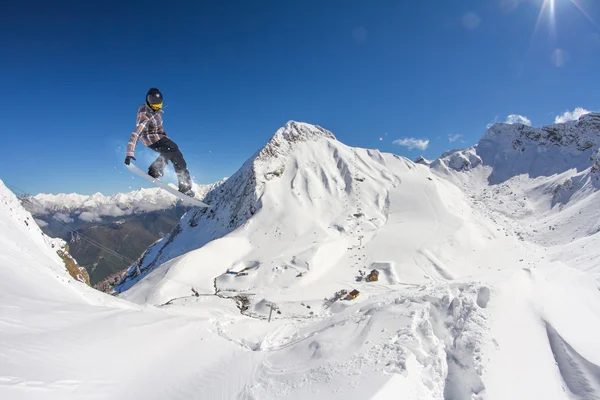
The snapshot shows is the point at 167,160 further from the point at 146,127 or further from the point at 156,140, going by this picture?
the point at 146,127

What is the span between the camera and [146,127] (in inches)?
381

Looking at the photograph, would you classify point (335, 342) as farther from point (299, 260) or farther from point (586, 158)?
point (586, 158)

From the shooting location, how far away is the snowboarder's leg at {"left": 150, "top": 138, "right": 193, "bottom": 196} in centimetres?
1058

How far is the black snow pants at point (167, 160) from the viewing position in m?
10.6

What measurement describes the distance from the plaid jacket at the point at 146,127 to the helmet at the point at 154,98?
0.76m

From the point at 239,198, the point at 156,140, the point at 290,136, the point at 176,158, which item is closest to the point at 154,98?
the point at 156,140

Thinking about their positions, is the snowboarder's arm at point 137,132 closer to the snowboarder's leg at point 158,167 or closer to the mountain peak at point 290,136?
the snowboarder's leg at point 158,167

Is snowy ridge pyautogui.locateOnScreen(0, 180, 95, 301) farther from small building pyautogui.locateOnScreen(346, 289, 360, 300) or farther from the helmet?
small building pyautogui.locateOnScreen(346, 289, 360, 300)

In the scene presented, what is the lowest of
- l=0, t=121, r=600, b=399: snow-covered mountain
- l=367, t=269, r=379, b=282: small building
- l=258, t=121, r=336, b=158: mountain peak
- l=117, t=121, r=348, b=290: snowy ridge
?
l=0, t=121, r=600, b=399: snow-covered mountain

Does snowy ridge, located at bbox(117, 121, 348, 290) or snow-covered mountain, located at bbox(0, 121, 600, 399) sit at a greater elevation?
snowy ridge, located at bbox(117, 121, 348, 290)

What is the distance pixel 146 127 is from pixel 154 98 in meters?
1.65

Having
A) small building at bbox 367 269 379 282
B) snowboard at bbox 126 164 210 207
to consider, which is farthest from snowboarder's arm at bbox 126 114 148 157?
small building at bbox 367 269 379 282

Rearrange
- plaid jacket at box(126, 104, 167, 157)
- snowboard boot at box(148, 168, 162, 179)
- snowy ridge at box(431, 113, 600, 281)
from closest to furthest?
plaid jacket at box(126, 104, 167, 157) → snowboard boot at box(148, 168, 162, 179) → snowy ridge at box(431, 113, 600, 281)

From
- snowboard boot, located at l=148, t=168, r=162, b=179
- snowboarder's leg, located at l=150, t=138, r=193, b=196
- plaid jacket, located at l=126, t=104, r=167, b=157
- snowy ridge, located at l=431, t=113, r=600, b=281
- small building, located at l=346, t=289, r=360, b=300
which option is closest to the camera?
plaid jacket, located at l=126, t=104, r=167, b=157
